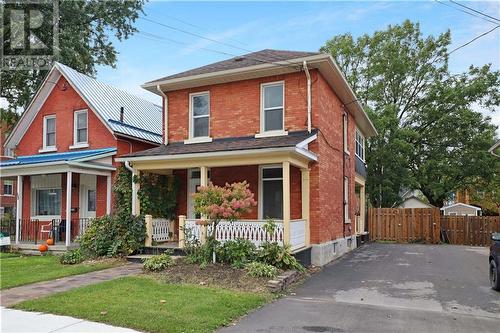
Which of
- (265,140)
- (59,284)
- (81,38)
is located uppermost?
(81,38)

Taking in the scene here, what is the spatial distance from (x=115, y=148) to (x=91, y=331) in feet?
36.5

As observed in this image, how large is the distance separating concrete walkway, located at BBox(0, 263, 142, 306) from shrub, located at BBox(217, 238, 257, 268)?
2.33 metres

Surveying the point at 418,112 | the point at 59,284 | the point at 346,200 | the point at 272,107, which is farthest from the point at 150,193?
the point at 418,112

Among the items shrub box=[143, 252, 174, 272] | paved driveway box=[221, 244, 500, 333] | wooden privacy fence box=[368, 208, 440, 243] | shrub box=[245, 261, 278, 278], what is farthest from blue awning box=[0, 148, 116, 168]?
wooden privacy fence box=[368, 208, 440, 243]

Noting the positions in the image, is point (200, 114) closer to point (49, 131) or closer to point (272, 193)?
point (272, 193)

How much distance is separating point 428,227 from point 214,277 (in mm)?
17266

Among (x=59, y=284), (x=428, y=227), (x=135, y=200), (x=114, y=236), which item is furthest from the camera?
(x=428, y=227)

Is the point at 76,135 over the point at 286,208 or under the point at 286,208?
over

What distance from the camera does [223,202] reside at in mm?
10805

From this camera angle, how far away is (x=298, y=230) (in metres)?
12.7

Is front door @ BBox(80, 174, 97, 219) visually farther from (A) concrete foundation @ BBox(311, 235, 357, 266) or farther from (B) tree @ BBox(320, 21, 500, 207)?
(B) tree @ BBox(320, 21, 500, 207)

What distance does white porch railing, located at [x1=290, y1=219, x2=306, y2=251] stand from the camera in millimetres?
12047

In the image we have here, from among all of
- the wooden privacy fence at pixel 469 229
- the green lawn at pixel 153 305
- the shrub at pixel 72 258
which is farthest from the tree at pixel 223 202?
the wooden privacy fence at pixel 469 229

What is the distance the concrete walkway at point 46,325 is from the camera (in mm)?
6414
